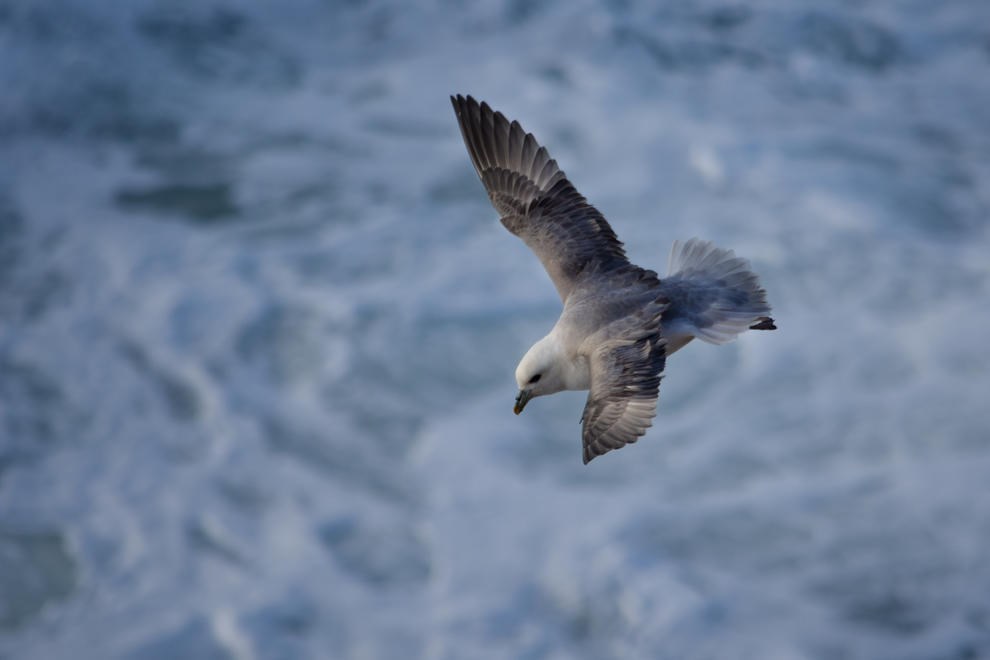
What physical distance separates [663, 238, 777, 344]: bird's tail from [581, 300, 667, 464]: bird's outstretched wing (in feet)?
0.96

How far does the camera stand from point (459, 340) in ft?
40.9

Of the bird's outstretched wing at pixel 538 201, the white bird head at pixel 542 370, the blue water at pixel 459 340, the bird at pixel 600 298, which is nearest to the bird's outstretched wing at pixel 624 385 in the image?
the bird at pixel 600 298

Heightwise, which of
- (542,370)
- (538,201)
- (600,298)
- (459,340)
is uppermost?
(459,340)

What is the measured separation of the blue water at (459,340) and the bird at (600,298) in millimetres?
4353

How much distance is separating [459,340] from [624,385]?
23.9 ft

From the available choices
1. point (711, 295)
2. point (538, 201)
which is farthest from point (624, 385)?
point (538, 201)

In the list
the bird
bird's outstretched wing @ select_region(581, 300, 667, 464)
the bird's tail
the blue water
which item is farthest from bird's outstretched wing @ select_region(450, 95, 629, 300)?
the blue water

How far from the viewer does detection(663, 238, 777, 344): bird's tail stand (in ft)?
18.7

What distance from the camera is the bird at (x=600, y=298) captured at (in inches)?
206

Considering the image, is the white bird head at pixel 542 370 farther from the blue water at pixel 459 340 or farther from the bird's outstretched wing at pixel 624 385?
the blue water at pixel 459 340

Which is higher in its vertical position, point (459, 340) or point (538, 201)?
point (459, 340)

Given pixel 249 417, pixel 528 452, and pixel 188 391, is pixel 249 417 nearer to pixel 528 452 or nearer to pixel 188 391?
pixel 188 391

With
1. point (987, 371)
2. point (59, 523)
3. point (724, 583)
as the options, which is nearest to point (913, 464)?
point (987, 371)

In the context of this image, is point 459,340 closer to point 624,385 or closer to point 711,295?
point 711,295
